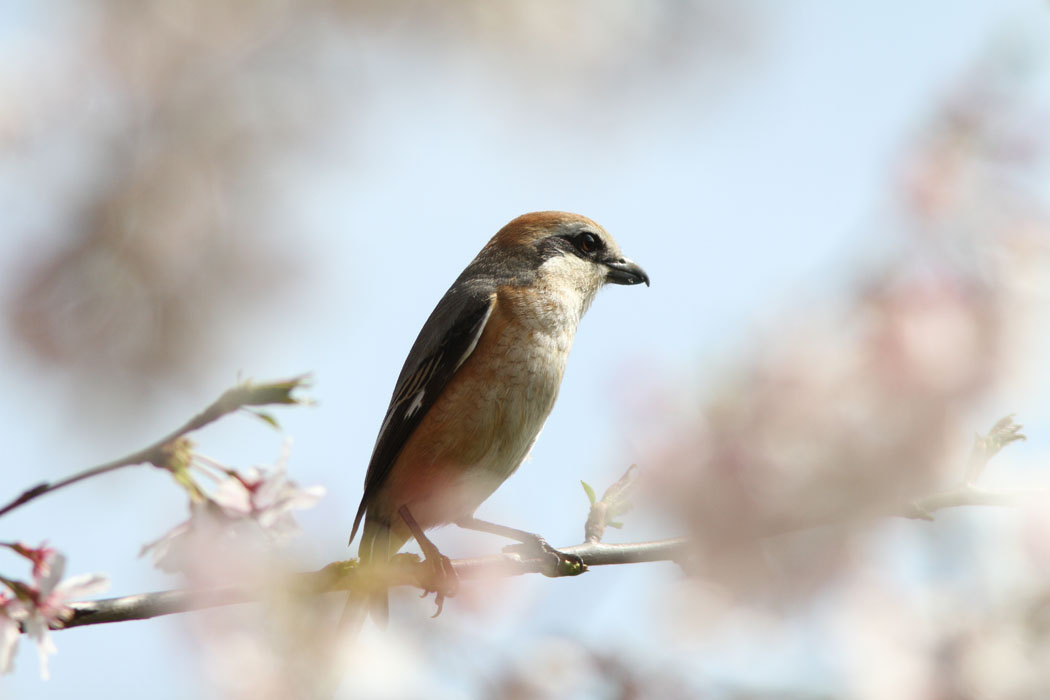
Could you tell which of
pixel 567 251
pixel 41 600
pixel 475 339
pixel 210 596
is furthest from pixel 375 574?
pixel 567 251

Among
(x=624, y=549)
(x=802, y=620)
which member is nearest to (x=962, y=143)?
(x=802, y=620)

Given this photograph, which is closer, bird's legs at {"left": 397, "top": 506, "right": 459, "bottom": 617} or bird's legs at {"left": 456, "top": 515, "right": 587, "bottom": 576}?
bird's legs at {"left": 397, "top": 506, "right": 459, "bottom": 617}

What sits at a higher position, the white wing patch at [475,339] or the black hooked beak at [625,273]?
the black hooked beak at [625,273]

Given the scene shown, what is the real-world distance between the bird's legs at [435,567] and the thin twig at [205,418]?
2.74 ft

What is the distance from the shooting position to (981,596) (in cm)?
185

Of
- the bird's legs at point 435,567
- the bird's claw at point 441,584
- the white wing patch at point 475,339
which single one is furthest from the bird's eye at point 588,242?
the bird's claw at point 441,584

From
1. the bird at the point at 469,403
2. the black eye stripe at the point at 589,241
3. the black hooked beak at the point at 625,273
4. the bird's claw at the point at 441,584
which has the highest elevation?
the black eye stripe at the point at 589,241

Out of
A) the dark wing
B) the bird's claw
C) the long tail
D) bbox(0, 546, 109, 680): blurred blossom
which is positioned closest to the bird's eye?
the dark wing

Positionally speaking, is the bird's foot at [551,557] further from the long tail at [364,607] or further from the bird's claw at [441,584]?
the long tail at [364,607]

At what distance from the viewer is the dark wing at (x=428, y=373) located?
4.34m

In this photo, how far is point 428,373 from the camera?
14.5 feet

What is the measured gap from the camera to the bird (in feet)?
13.8

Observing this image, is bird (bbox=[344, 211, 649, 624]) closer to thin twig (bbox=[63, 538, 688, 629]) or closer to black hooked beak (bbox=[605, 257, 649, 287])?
black hooked beak (bbox=[605, 257, 649, 287])

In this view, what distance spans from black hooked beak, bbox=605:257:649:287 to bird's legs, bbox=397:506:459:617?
1679mm
